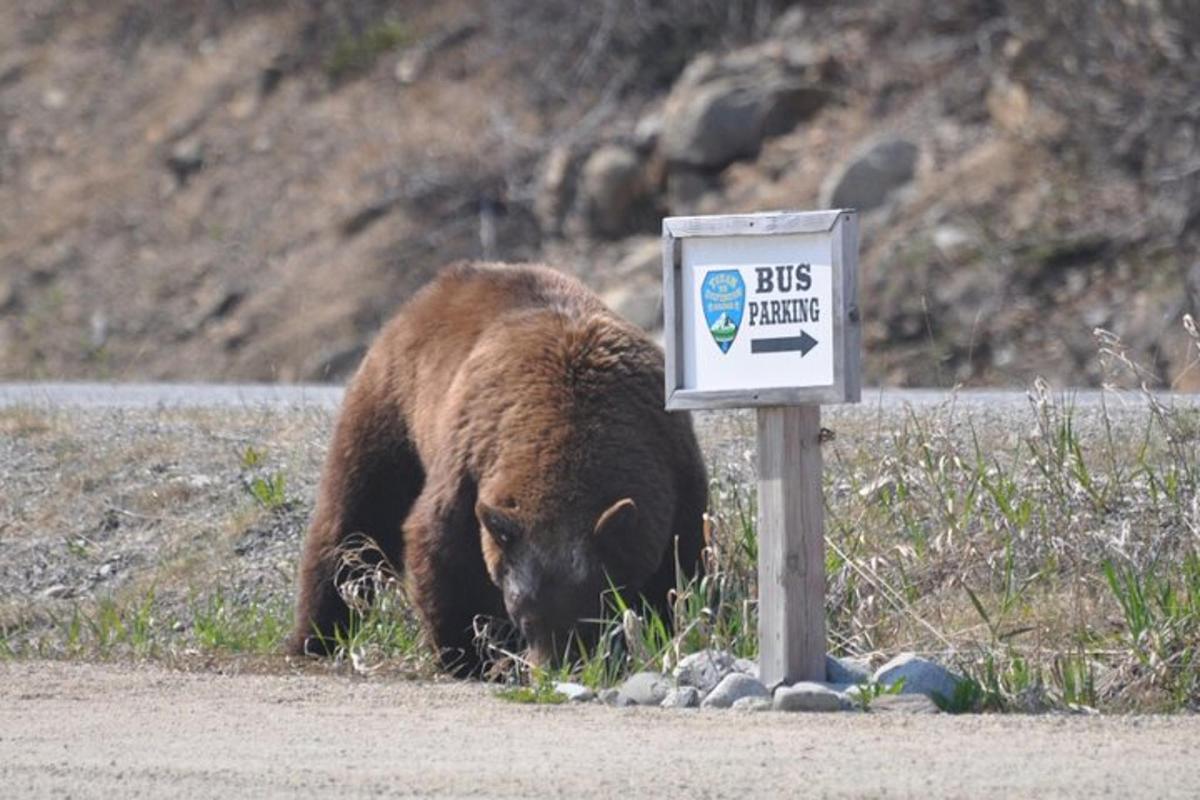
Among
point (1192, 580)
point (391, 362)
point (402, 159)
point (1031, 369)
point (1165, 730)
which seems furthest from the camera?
point (402, 159)

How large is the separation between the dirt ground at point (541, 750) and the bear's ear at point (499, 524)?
2.03ft

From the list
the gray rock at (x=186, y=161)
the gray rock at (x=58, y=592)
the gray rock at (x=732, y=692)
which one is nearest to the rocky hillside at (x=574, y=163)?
the gray rock at (x=186, y=161)

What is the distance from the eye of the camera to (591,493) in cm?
852

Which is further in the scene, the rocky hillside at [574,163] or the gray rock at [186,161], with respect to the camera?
the gray rock at [186,161]

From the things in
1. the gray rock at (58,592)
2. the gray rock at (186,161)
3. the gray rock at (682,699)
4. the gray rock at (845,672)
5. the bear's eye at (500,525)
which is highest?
the gray rock at (186,161)

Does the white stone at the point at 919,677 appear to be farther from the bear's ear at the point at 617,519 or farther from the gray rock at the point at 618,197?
the gray rock at the point at 618,197

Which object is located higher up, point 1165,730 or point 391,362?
point 391,362

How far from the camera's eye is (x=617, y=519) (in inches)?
328

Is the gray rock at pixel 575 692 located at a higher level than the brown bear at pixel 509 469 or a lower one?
lower

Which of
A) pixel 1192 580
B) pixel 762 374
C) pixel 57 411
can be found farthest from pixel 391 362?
pixel 57 411

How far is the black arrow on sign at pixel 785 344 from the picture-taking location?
25.2 ft

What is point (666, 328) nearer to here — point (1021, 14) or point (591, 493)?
point (591, 493)

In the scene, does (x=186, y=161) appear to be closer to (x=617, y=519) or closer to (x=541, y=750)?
(x=617, y=519)

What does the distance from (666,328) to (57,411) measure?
23.7 feet
